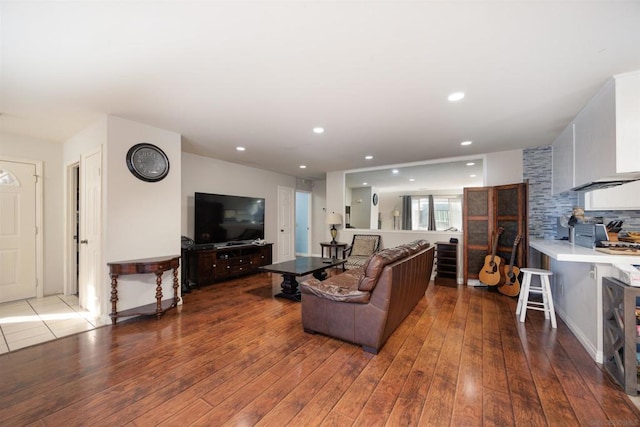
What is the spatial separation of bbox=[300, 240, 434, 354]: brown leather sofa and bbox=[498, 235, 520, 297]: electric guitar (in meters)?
2.07

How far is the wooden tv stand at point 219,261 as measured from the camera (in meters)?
4.46

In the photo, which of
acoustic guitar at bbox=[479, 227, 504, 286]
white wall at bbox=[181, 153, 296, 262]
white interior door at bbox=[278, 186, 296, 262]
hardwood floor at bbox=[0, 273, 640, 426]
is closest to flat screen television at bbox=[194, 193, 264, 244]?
white wall at bbox=[181, 153, 296, 262]

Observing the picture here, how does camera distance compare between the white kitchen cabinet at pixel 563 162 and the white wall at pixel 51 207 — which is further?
the white wall at pixel 51 207

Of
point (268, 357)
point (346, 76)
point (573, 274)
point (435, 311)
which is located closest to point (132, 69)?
point (346, 76)

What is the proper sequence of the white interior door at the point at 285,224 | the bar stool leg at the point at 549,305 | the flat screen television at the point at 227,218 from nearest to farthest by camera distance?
the bar stool leg at the point at 549,305, the flat screen television at the point at 227,218, the white interior door at the point at 285,224

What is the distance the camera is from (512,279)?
3.99 meters

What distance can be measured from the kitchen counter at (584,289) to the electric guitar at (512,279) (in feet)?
2.16

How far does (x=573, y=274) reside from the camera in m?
2.76

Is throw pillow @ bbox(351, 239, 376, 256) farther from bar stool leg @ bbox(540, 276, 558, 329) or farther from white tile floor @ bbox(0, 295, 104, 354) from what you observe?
white tile floor @ bbox(0, 295, 104, 354)

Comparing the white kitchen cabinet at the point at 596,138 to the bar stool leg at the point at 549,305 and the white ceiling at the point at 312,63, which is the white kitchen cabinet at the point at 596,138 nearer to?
the white ceiling at the point at 312,63

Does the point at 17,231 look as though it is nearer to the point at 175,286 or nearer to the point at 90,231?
the point at 90,231

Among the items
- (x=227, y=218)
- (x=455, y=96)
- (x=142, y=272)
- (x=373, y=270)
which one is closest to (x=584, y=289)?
(x=373, y=270)

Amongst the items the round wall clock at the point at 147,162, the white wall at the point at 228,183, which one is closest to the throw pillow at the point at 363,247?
the white wall at the point at 228,183

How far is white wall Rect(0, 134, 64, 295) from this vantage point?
13.2ft
